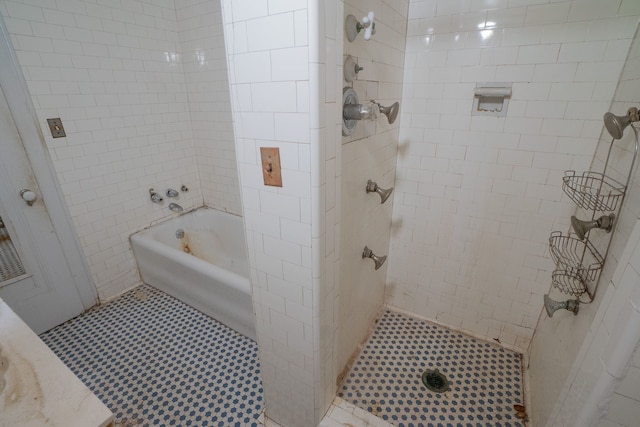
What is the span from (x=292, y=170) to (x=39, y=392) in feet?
2.93

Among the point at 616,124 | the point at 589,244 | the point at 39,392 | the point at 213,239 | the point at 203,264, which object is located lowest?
the point at 213,239

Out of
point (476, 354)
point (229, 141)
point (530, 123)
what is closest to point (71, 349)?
point (229, 141)

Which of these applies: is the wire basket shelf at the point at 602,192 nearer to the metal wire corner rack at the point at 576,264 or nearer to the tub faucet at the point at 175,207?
the metal wire corner rack at the point at 576,264

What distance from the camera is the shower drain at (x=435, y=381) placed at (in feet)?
5.44

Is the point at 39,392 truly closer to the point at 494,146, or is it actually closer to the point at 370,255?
the point at 370,255

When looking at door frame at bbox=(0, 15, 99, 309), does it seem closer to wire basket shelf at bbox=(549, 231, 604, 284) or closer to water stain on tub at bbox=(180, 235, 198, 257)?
water stain on tub at bbox=(180, 235, 198, 257)

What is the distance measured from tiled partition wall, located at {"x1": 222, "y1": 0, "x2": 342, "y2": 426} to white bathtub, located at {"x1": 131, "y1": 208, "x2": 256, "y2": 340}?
2.17 ft

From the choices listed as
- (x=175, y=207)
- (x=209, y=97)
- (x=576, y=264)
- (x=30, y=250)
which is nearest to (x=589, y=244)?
(x=576, y=264)

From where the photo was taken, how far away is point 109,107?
2141mm

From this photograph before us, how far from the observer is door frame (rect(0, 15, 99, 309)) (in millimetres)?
1682

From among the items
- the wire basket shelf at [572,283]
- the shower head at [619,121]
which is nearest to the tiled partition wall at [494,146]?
the wire basket shelf at [572,283]

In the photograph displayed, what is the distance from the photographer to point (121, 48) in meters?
2.13

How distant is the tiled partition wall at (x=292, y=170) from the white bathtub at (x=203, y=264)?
2.17 ft

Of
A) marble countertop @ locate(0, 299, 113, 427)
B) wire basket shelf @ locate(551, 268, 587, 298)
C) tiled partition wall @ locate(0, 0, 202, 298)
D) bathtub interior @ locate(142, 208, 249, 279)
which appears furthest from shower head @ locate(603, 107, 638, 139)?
tiled partition wall @ locate(0, 0, 202, 298)
